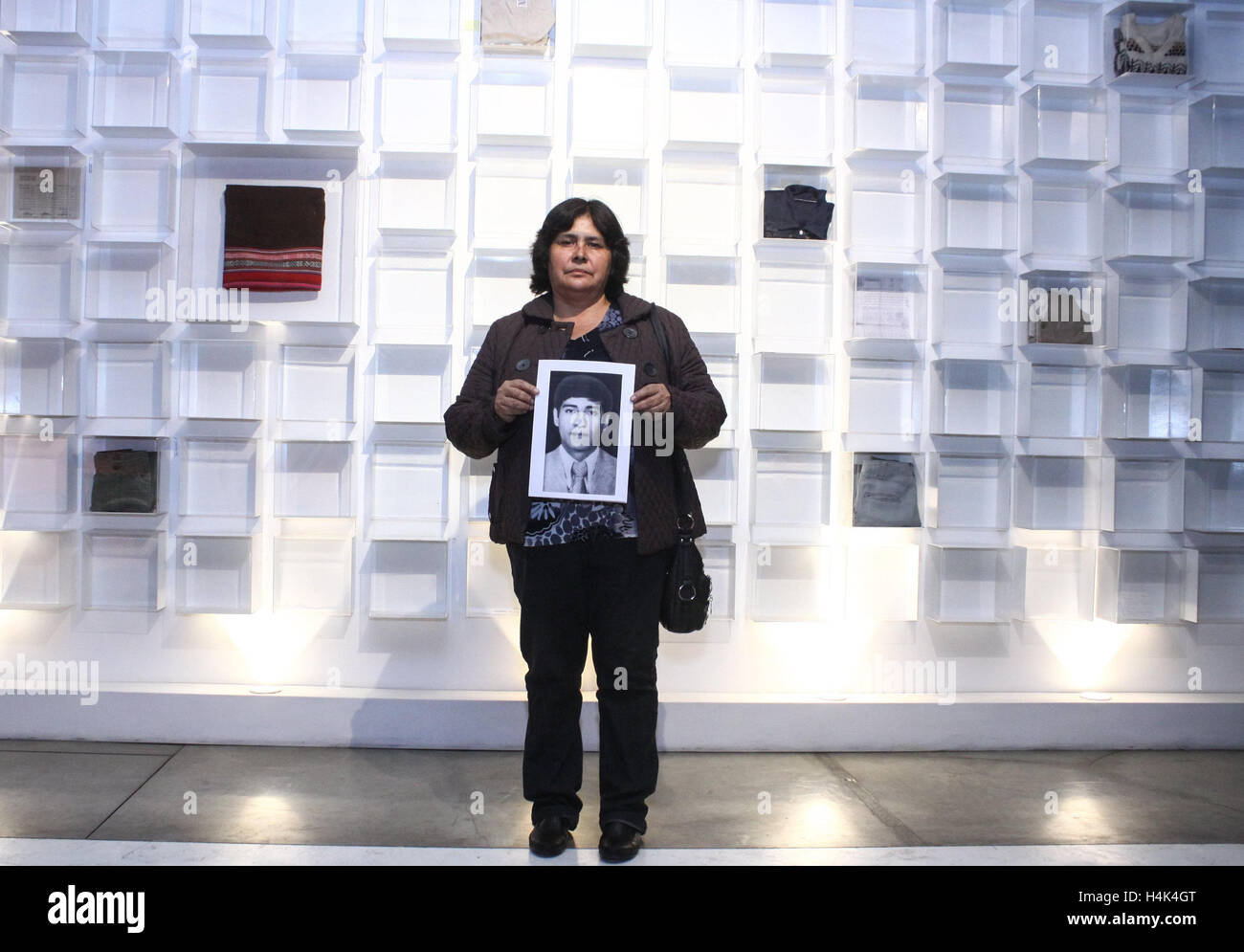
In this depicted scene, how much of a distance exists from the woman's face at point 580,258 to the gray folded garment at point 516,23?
1.43 meters

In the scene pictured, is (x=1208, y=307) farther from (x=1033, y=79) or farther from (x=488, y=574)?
(x=488, y=574)

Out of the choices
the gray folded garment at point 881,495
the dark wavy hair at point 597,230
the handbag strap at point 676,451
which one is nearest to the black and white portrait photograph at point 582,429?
the handbag strap at point 676,451

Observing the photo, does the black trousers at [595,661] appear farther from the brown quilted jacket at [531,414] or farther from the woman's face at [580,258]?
the woman's face at [580,258]

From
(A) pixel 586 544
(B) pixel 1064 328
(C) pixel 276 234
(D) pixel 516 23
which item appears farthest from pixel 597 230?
(B) pixel 1064 328

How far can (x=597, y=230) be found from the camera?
9.00ft

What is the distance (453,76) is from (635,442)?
2004 millimetres

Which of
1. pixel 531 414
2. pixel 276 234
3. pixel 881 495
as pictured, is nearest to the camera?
pixel 531 414

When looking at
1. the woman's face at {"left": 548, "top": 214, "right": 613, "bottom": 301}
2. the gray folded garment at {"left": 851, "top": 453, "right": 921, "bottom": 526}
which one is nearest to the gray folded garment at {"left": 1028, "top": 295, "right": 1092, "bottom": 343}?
the gray folded garment at {"left": 851, "top": 453, "right": 921, "bottom": 526}

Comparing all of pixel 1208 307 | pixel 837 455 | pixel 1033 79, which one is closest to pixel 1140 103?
pixel 1033 79

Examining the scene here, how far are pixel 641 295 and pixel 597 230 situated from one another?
1.10 meters

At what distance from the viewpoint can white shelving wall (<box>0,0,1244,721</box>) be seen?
12.5 ft

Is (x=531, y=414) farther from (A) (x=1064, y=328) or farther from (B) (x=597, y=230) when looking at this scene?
(A) (x=1064, y=328)

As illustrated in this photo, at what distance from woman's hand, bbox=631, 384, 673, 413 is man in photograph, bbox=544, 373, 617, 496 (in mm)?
92
